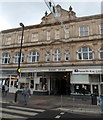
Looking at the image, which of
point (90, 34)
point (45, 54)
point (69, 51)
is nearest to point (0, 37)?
point (45, 54)

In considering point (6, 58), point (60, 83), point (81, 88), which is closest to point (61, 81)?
point (60, 83)

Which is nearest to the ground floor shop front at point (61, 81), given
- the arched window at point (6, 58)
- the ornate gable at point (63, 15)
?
Result: the arched window at point (6, 58)

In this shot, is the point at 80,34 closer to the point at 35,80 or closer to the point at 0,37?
the point at 35,80

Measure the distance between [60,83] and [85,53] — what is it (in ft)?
27.9

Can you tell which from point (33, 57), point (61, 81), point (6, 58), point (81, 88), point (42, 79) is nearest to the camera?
point (81, 88)

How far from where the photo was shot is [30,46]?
2219cm

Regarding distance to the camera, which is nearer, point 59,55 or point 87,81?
point 87,81

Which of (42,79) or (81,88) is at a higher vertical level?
Result: (42,79)

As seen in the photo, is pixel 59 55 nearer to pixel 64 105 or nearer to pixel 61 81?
pixel 61 81

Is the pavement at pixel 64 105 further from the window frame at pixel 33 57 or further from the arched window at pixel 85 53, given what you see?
the window frame at pixel 33 57

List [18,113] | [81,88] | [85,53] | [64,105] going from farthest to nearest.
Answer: [85,53], [81,88], [64,105], [18,113]

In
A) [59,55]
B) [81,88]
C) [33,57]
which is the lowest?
[81,88]

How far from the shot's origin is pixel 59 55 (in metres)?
20.3

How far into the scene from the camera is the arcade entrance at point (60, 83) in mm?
22112
